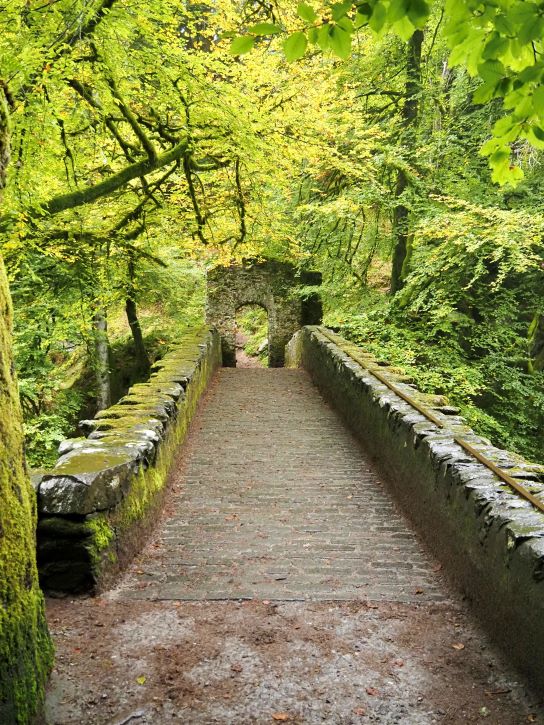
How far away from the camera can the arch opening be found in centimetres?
2352

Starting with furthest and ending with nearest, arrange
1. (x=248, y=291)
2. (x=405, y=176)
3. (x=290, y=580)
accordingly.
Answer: (x=248, y=291)
(x=405, y=176)
(x=290, y=580)

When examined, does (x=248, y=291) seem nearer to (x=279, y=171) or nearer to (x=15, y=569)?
(x=279, y=171)

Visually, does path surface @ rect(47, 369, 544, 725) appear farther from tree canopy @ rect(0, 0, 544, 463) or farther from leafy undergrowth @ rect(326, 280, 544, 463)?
leafy undergrowth @ rect(326, 280, 544, 463)

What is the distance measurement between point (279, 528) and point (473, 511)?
6.57 ft

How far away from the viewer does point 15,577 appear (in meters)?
2.28

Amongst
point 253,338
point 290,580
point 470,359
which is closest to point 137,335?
point 470,359

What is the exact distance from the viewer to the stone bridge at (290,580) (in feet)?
9.04

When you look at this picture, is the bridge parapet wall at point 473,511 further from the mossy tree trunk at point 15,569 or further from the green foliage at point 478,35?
the mossy tree trunk at point 15,569

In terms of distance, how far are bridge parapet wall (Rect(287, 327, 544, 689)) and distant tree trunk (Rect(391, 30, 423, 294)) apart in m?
6.50

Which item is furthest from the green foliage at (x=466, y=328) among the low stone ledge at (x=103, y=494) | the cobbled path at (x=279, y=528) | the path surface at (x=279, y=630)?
the low stone ledge at (x=103, y=494)

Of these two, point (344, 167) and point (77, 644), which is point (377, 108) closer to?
point (344, 167)

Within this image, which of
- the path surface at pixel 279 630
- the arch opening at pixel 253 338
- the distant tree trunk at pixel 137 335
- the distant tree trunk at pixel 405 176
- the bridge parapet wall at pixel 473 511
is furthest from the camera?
the arch opening at pixel 253 338

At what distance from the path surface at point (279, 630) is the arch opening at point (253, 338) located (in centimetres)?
1741

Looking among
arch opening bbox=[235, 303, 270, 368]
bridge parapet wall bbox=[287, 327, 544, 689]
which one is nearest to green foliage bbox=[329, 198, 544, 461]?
bridge parapet wall bbox=[287, 327, 544, 689]
